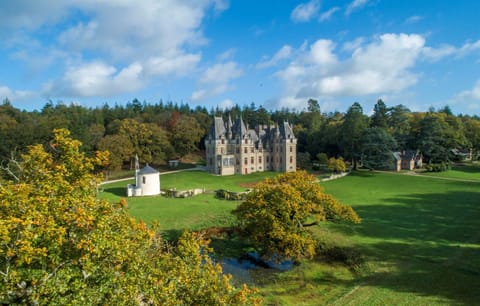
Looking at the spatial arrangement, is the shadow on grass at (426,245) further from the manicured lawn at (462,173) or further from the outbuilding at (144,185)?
the outbuilding at (144,185)

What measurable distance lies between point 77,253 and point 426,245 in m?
24.8

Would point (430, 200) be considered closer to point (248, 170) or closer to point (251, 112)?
point (248, 170)

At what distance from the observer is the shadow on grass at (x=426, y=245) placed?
17.3 metres

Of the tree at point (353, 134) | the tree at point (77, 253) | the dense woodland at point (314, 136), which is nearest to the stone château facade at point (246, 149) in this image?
the dense woodland at point (314, 136)

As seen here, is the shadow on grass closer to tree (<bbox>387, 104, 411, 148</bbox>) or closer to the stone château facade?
the stone château facade

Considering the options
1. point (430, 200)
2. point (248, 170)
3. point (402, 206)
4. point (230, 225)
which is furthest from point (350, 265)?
point (248, 170)

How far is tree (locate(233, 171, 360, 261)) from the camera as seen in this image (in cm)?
1984

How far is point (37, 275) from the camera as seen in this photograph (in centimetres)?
694

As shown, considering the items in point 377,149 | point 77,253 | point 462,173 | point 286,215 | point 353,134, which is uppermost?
point 353,134

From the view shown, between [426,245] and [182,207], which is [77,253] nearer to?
[426,245]

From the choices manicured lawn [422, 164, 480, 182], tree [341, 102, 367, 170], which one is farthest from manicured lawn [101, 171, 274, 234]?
manicured lawn [422, 164, 480, 182]

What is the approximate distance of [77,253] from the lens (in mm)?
7426

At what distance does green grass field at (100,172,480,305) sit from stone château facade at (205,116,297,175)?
21.6 metres

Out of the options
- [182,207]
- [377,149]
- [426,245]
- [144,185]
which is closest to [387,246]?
[426,245]
